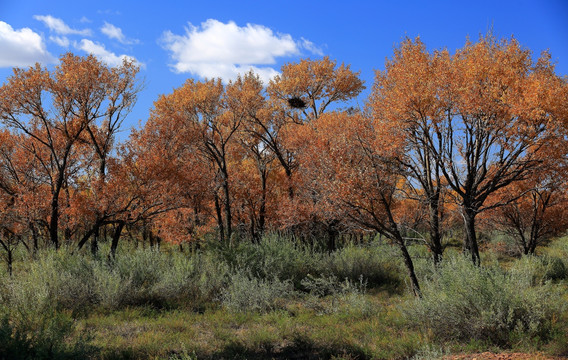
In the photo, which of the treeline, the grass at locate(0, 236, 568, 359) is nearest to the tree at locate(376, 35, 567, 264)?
the treeline

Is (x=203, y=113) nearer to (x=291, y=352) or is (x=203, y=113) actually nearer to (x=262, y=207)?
(x=262, y=207)

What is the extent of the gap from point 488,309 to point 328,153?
6689 mm

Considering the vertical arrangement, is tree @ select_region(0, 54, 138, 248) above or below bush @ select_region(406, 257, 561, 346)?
above

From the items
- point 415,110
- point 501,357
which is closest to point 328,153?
point 415,110

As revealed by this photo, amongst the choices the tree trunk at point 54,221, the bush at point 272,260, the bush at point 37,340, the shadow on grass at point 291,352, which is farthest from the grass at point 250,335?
the tree trunk at point 54,221

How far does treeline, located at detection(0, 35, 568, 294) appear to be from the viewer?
12992 millimetres

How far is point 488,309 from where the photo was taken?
26.4 feet

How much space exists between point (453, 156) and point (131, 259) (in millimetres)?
12196

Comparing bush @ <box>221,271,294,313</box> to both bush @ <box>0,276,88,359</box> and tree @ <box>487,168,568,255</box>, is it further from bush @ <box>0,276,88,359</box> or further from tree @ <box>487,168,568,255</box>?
tree @ <box>487,168,568,255</box>

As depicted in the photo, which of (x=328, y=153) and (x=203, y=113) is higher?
(x=203, y=113)

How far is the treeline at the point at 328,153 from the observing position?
42.6ft

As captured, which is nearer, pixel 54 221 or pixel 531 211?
pixel 54 221

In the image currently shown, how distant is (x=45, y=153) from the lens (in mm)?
22281

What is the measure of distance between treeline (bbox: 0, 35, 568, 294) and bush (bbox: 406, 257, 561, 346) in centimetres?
285
